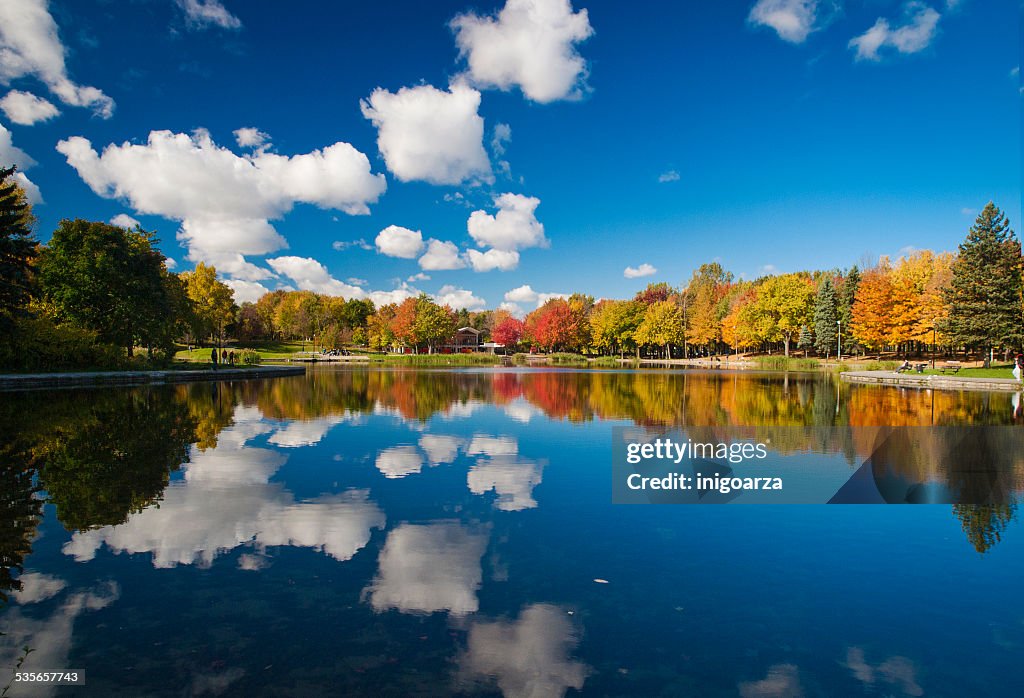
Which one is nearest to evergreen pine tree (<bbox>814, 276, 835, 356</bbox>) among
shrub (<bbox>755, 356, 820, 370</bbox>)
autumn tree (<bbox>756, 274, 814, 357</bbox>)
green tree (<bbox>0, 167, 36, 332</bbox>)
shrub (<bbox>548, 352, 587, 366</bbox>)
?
autumn tree (<bbox>756, 274, 814, 357</bbox>)

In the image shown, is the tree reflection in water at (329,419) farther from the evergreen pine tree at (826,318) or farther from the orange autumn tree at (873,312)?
the evergreen pine tree at (826,318)

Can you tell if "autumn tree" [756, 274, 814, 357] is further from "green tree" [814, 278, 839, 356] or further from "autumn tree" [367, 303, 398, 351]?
"autumn tree" [367, 303, 398, 351]

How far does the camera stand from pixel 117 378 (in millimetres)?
29188

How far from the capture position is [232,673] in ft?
12.8

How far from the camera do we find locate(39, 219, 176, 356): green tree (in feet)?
101

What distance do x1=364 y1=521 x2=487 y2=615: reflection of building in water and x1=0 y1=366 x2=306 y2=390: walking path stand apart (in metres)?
27.7

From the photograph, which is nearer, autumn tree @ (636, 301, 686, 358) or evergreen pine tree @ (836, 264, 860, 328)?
evergreen pine tree @ (836, 264, 860, 328)

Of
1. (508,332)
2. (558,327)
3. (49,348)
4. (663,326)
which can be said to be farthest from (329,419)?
(508,332)

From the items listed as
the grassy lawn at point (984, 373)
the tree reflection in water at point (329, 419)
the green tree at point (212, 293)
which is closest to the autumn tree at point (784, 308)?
the grassy lawn at point (984, 373)

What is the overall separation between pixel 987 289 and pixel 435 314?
68.0 m

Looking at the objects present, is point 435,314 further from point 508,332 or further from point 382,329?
point 508,332

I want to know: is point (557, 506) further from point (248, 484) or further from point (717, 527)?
point (248, 484)

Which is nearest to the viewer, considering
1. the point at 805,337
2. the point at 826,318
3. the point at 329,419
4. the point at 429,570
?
the point at 429,570

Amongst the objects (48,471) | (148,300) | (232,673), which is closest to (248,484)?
(48,471)
